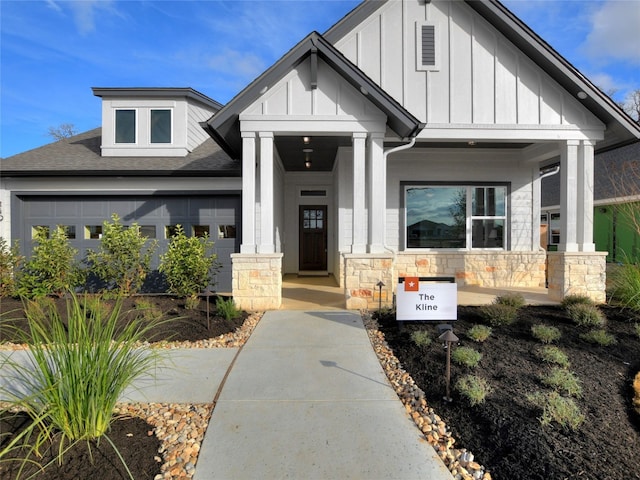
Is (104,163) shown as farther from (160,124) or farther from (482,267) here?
(482,267)

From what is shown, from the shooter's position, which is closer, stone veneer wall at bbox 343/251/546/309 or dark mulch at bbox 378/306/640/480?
dark mulch at bbox 378/306/640/480

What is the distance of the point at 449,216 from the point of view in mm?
9484

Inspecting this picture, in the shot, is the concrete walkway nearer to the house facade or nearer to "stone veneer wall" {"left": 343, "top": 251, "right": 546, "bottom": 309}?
the house facade

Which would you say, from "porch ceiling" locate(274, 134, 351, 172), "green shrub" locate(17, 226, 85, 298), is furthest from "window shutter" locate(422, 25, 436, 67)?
"green shrub" locate(17, 226, 85, 298)

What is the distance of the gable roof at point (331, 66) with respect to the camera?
6.31 meters

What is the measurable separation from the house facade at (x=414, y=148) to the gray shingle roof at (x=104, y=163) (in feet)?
0.28

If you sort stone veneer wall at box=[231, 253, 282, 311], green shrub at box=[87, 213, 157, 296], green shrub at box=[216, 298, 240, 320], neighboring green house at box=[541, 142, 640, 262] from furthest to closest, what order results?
neighboring green house at box=[541, 142, 640, 262]
green shrub at box=[87, 213, 157, 296]
stone veneer wall at box=[231, 253, 282, 311]
green shrub at box=[216, 298, 240, 320]

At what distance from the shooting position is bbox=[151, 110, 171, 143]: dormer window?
10.4 metres

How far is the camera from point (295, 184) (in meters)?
11.7

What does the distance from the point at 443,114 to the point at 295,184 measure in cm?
548

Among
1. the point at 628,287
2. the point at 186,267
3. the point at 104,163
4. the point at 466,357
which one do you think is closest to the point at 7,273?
the point at 104,163

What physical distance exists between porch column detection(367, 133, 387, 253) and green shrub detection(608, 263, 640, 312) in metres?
4.32

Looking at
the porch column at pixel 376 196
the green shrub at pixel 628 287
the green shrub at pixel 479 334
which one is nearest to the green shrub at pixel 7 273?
the porch column at pixel 376 196

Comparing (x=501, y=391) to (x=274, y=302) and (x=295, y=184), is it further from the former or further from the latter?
(x=295, y=184)
